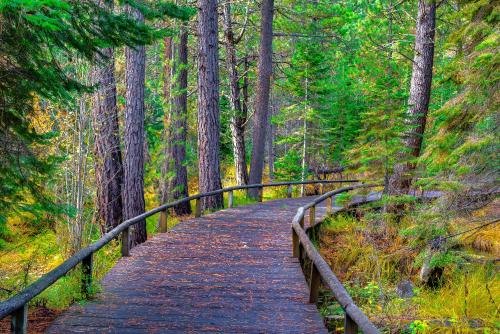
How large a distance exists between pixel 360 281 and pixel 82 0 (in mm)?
8075

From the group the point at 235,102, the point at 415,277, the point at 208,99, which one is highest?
the point at 235,102

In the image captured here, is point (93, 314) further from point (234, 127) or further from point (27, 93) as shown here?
point (234, 127)

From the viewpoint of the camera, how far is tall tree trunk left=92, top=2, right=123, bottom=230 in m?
10.1


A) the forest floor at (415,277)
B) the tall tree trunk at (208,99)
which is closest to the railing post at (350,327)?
the forest floor at (415,277)

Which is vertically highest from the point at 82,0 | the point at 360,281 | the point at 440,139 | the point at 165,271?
the point at 82,0

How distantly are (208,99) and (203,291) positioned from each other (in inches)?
402

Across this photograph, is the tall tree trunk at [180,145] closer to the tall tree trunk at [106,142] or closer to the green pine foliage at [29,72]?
the tall tree trunk at [106,142]

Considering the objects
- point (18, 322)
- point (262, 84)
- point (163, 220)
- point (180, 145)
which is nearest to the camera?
point (18, 322)

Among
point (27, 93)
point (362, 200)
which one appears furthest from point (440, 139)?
point (362, 200)

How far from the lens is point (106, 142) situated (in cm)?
1060

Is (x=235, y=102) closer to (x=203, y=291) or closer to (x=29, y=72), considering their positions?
(x=203, y=291)

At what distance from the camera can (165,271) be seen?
8.44 m

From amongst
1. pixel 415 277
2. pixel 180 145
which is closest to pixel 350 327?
pixel 415 277

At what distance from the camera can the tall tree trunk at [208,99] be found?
16.1 m
